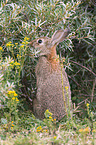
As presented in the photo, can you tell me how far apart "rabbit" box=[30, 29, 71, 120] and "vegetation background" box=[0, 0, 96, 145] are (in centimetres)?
18

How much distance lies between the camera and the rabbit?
430cm

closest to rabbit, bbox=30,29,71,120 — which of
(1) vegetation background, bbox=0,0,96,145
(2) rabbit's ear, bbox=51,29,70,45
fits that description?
(2) rabbit's ear, bbox=51,29,70,45

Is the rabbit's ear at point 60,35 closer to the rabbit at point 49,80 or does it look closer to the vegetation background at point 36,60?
the rabbit at point 49,80

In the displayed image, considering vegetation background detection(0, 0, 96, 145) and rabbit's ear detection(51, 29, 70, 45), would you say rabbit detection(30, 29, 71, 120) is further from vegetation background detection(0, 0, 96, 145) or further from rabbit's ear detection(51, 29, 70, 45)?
vegetation background detection(0, 0, 96, 145)

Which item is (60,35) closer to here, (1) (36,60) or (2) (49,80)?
(1) (36,60)

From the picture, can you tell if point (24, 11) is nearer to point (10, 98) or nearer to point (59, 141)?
point (10, 98)

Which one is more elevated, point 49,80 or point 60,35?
point 60,35

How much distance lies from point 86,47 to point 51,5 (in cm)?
160

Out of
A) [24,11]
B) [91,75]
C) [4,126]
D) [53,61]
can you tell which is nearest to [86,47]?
[91,75]

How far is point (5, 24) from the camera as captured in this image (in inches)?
169

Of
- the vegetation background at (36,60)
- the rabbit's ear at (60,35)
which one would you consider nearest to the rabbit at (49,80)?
the rabbit's ear at (60,35)

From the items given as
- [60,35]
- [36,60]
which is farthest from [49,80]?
[60,35]

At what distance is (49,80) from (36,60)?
68 cm

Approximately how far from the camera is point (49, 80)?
443cm
